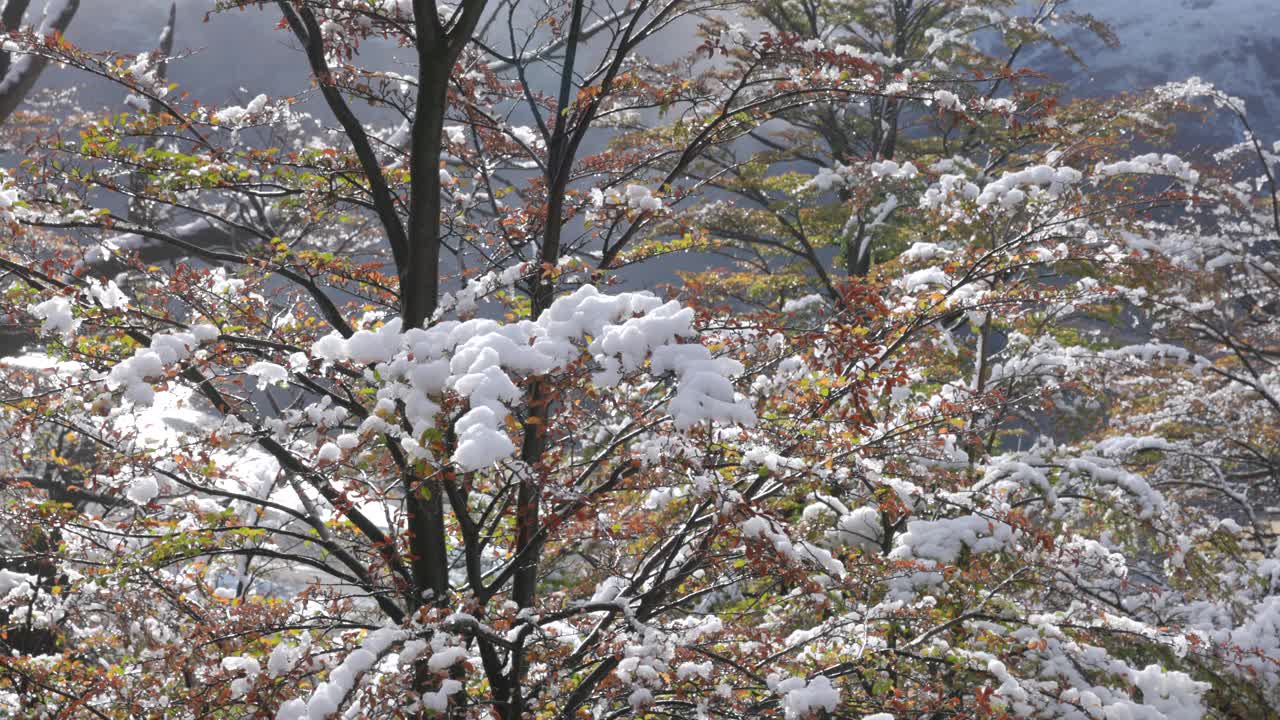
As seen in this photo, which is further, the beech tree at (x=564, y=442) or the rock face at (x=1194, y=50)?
the rock face at (x=1194, y=50)

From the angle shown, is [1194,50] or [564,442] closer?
[564,442]

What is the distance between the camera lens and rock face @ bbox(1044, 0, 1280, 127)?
131ft

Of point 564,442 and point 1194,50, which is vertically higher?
point 1194,50

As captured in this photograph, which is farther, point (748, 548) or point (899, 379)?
point (899, 379)

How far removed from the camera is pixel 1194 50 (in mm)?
41562

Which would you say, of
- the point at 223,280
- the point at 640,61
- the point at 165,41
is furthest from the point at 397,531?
the point at 165,41

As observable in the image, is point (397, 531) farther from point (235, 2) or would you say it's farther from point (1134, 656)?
point (1134, 656)

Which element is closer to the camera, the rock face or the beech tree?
the beech tree

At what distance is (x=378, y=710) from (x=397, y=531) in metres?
1.26

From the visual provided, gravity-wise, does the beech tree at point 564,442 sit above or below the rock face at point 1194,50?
below

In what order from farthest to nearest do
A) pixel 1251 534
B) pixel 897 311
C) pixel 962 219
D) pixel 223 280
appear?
pixel 1251 534 < pixel 962 219 < pixel 223 280 < pixel 897 311

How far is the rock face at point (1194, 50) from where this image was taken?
40.0 metres

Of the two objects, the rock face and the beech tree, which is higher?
the rock face

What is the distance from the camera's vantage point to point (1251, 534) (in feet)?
24.6
